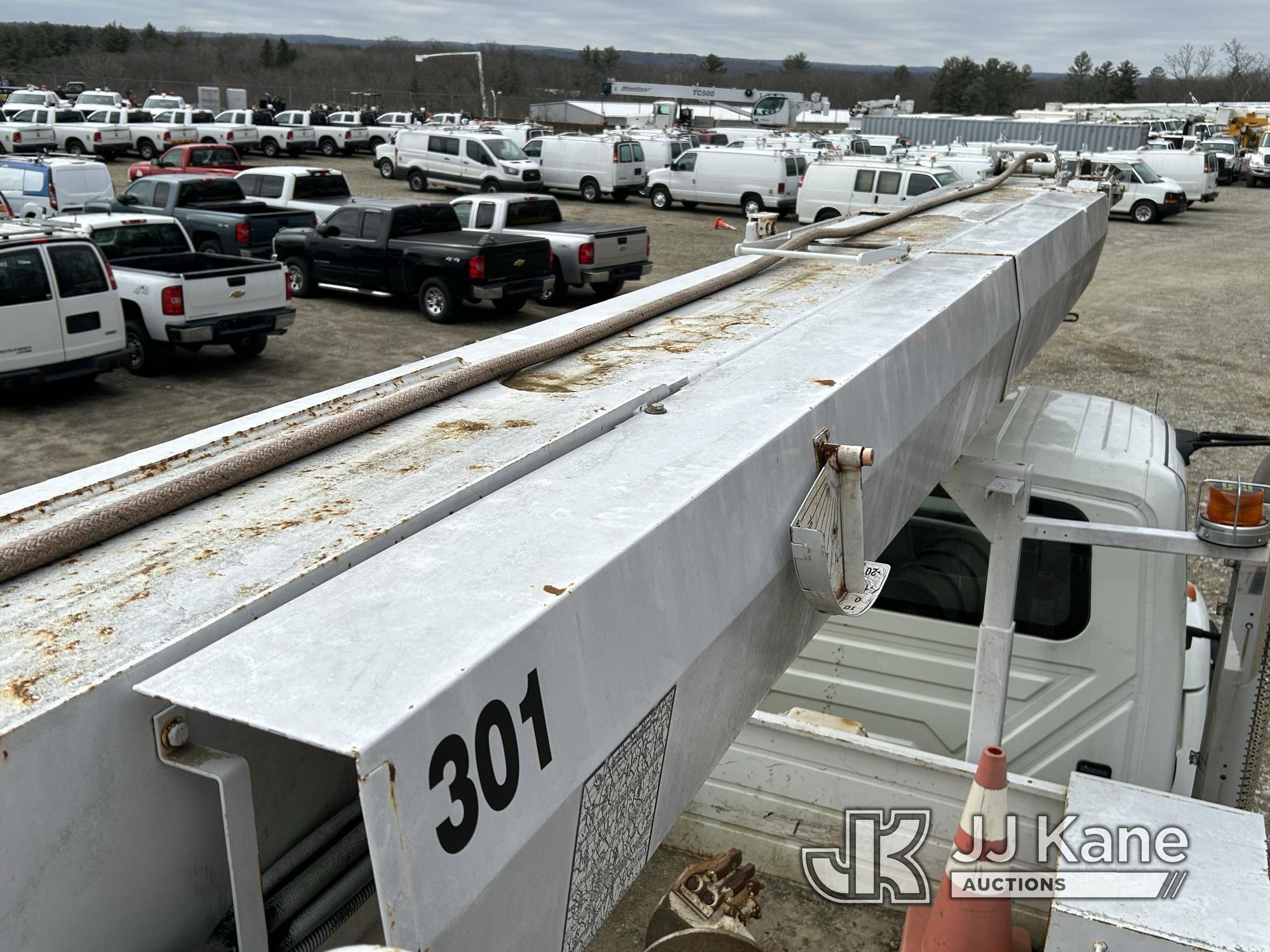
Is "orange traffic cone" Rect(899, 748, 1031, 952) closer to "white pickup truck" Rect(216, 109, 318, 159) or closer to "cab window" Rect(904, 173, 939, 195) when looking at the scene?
"cab window" Rect(904, 173, 939, 195)

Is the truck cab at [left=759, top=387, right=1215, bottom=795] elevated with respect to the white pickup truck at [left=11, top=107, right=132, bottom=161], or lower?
lower

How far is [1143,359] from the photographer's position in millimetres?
16859

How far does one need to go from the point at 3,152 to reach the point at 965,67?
78992mm

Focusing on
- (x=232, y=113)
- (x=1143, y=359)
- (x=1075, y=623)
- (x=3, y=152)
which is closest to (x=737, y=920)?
(x=1075, y=623)

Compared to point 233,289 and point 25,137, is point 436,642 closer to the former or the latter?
point 233,289

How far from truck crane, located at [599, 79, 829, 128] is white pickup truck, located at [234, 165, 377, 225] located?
32.5 metres

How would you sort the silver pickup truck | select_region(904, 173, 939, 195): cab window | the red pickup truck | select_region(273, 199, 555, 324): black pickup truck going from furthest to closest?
1. select_region(904, 173, 939, 195): cab window
2. the red pickup truck
3. the silver pickup truck
4. select_region(273, 199, 555, 324): black pickup truck

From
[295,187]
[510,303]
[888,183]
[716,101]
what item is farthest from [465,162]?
[716,101]

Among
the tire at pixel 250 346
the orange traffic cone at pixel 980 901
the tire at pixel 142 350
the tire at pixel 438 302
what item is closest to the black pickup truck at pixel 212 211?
the tire at pixel 438 302

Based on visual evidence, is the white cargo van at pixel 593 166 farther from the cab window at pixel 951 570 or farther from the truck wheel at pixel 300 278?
the cab window at pixel 951 570

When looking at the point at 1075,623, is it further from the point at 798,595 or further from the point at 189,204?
the point at 189,204

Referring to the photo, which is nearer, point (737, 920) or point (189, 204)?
point (737, 920)

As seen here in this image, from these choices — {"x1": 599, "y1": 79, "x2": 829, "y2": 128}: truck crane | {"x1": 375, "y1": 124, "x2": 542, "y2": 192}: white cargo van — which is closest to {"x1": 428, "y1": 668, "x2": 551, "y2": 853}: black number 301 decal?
{"x1": 375, "y1": 124, "x2": 542, "y2": 192}: white cargo van

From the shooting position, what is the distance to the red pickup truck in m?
24.0
